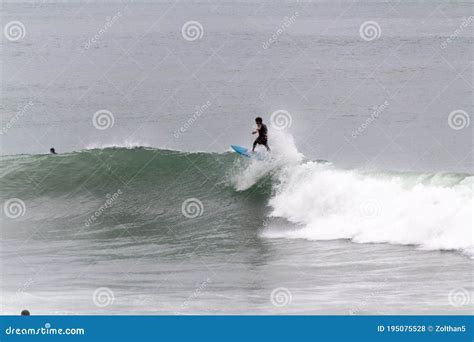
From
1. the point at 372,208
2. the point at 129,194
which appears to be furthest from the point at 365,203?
the point at 129,194

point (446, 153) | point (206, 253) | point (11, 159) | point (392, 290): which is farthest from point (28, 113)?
point (392, 290)

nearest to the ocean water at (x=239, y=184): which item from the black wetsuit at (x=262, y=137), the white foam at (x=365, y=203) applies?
the white foam at (x=365, y=203)

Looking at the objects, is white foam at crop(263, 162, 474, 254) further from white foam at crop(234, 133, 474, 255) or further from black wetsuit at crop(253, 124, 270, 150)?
black wetsuit at crop(253, 124, 270, 150)

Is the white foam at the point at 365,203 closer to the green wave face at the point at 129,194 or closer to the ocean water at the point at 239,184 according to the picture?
the ocean water at the point at 239,184

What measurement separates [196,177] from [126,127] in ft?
37.9

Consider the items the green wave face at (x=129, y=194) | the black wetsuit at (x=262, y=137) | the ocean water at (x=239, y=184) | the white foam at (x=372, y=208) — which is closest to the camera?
Result: the ocean water at (x=239, y=184)

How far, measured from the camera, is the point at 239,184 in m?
26.2

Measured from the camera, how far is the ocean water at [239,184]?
17.4 meters

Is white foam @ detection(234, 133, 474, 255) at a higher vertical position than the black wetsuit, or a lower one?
lower

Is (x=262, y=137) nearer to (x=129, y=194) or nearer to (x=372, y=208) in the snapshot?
(x=372, y=208)

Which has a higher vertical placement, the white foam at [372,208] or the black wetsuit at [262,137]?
the black wetsuit at [262,137]

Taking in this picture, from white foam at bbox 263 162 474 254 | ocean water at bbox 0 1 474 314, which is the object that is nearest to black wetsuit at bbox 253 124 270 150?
ocean water at bbox 0 1 474 314

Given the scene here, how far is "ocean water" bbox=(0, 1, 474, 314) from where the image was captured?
17406mm

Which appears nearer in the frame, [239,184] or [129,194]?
[239,184]
